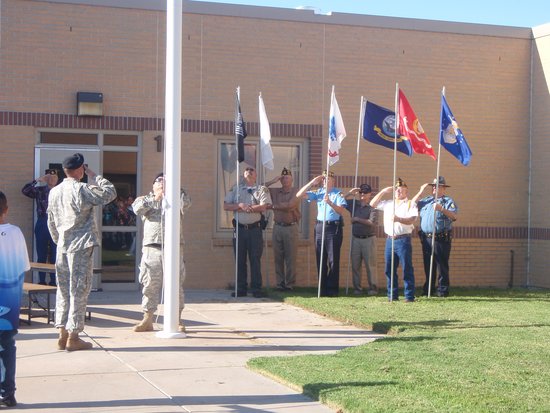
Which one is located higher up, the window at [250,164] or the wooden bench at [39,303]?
the window at [250,164]

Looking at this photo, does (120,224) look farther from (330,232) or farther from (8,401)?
(8,401)

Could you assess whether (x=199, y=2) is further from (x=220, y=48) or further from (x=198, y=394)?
(x=198, y=394)

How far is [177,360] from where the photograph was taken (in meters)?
9.48

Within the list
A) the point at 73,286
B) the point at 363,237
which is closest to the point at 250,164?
the point at 363,237

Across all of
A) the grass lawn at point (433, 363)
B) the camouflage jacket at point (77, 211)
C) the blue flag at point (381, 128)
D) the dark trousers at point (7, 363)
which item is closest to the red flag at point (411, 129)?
the blue flag at point (381, 128)

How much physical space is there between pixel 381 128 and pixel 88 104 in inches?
202

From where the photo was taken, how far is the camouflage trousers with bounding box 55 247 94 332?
9.47m

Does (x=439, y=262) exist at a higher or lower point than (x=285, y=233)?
lower

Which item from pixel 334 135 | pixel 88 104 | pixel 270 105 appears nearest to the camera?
pixel 334 135

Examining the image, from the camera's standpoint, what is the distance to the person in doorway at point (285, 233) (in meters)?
15.7

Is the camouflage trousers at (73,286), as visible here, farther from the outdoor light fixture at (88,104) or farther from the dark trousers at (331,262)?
the outdoor light fixture at (88,104)

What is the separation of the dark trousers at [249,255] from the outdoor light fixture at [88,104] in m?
3.26

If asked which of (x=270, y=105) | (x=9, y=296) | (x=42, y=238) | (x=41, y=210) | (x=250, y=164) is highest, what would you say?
(x=270, y=105)

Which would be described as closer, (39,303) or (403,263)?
(39,303)
